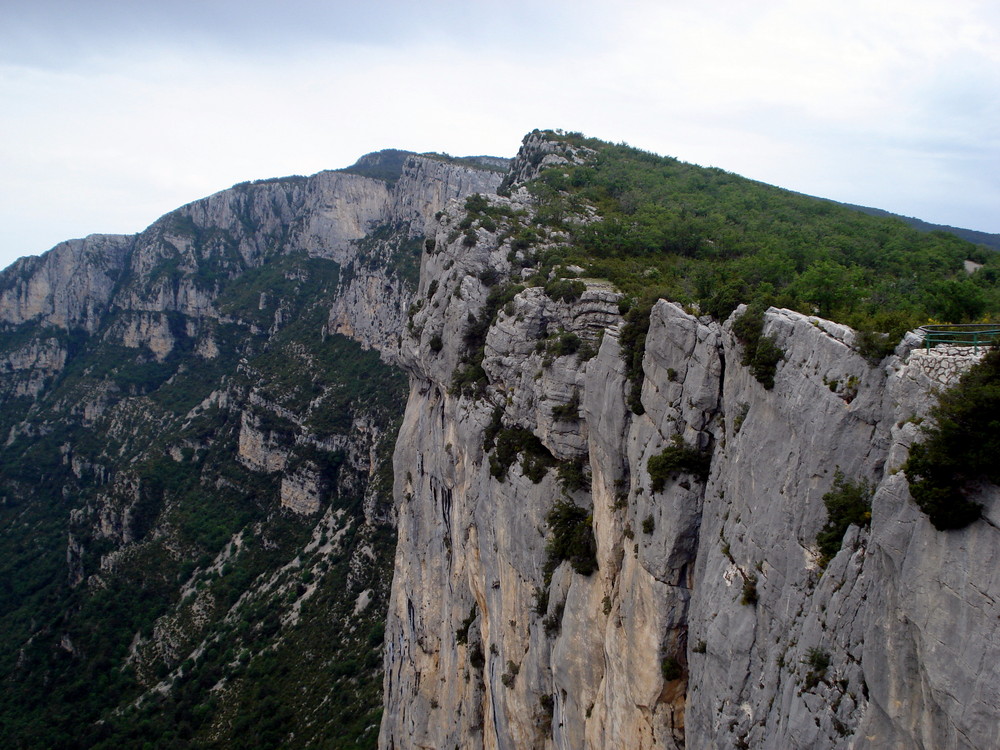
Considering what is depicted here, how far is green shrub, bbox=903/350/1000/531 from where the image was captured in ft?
26.5

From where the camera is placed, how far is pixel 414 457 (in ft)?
142

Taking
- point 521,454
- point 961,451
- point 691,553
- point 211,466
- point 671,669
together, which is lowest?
point 211,466

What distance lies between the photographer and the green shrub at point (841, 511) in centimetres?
1020

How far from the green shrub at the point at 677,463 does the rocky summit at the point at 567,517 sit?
4.2 inches

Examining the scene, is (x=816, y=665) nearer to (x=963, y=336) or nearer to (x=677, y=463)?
(x=677, y=463)

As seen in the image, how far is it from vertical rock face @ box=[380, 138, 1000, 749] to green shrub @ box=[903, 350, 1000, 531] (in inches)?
12.1

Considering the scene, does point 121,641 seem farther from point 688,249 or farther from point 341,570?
point 688,249

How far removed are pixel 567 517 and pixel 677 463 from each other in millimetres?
8238

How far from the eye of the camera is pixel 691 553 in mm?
16031

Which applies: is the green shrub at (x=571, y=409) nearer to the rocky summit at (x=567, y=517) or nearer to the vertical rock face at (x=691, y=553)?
the vertical rock face at (x=691, y=553)

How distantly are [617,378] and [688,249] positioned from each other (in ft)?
61.9

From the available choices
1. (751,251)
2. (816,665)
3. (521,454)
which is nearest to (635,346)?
(521,454)

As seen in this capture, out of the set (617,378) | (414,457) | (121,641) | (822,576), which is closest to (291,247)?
(121,641)

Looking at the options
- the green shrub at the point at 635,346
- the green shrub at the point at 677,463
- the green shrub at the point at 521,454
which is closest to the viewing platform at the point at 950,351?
the green shrub at the point at 677,463
